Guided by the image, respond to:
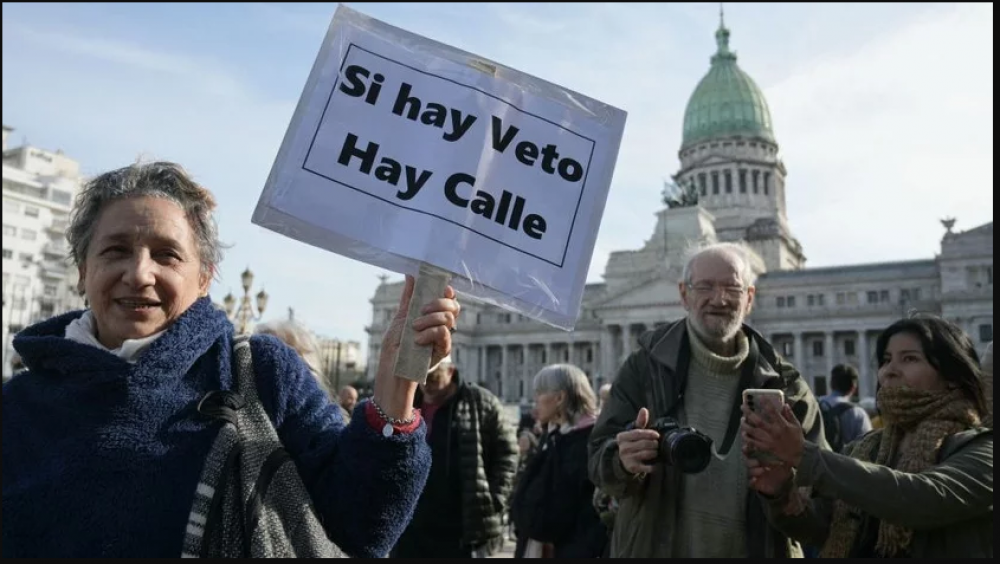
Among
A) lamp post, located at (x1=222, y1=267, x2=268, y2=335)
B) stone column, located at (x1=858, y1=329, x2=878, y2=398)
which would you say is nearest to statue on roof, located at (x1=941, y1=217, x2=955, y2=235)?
stone column, located at (x1=858, y1=329, x2=878, y2=398)

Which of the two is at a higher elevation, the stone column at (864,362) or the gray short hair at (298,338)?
the stone column at (864,362)

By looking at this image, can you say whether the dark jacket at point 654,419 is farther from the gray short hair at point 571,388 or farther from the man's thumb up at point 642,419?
the gray short hair at point 571,388

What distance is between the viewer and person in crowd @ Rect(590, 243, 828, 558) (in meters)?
3.57

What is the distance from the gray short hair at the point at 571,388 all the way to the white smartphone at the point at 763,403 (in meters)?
2.74

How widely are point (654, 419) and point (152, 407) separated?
2.42 m

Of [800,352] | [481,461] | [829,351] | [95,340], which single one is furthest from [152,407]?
[800,352]

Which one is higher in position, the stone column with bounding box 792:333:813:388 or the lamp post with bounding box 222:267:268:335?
the stone column with bounding box 792:333:813:388

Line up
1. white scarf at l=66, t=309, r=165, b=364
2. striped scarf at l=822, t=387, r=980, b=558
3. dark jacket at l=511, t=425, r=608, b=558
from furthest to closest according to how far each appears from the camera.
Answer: dark jacket at l=511, t=425, r=608, b=558, striped scarf at l=822, t=387, r=980, b=558, white scarf at l=66, t=309, r=165, b=364

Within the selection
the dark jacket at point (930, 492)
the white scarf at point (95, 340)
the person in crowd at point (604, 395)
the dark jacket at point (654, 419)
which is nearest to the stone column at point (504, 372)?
Result: the person in crowd at point (604, 395)

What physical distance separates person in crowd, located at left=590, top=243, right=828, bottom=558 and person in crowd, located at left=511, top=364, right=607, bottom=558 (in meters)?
1.52

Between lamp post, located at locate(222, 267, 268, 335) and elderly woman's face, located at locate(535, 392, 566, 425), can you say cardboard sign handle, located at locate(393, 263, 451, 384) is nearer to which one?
elderly woman's face, located at locate(535, 392, 566, 425)

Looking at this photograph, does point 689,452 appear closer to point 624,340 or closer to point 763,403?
point 763,403

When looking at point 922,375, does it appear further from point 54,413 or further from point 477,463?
point 54,413

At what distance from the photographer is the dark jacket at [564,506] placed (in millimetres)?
5363
